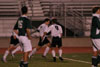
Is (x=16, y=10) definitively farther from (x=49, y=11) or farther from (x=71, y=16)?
(x=71, y=16)

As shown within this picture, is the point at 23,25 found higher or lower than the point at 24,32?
higher

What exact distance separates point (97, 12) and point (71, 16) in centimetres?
1736

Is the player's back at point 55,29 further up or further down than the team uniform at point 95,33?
further down

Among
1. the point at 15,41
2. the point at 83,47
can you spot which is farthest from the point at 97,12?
the point at 83,47

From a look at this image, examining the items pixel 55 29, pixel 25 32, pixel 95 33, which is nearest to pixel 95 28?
pixel 95 33

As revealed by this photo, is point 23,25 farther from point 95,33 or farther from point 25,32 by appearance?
point 95,33

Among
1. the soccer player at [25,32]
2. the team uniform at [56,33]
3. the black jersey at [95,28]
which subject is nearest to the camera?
the soccer player at [25,32]

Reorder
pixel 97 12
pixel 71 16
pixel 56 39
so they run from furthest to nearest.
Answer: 1. pixel 71 16
2. pixel 56 39
3. pixel 97 12

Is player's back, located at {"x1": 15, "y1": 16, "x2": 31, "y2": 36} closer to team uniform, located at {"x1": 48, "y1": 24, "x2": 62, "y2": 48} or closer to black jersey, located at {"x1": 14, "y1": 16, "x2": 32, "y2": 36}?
black jersey, located at {"x1": 14, "y1": 16, "x2": 32, "y2": 36}

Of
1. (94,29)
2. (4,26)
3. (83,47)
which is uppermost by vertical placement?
(94,29)

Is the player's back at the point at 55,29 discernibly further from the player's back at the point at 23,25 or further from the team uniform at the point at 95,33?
the player's back at the point at 23,25

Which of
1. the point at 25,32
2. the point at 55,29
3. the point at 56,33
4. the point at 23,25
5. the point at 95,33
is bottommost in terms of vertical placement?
the point at 56,33

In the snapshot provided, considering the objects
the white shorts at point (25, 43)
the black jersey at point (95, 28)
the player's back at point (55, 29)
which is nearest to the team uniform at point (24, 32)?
the white shorts at point (25, 43)

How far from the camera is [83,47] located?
27469 mm
